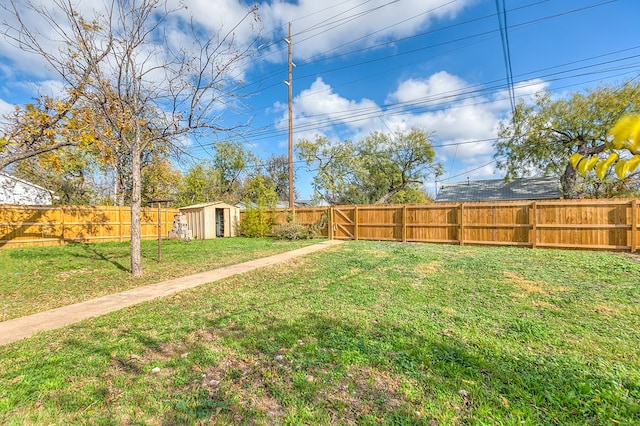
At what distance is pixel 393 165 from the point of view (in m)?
25.0

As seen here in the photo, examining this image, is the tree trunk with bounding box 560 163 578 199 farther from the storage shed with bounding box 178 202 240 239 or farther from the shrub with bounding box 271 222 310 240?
the storage shed with bounding box 178 202 240 239

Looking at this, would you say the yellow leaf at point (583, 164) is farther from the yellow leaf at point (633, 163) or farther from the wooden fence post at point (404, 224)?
the wooden fence post at point (404, 224)

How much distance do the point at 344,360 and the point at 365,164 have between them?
2361 centimetres

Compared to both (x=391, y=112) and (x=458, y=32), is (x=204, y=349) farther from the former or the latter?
(x=391, y=112)

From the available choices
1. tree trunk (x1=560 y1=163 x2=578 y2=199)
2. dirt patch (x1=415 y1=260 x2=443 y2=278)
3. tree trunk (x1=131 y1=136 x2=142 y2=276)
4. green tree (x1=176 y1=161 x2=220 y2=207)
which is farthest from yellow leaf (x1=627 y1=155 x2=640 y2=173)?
green tree (x1=176 y1=161 x2=220 y2=207)

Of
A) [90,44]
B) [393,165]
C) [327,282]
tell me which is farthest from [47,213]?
[393,165]

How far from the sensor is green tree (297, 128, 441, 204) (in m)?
24.6

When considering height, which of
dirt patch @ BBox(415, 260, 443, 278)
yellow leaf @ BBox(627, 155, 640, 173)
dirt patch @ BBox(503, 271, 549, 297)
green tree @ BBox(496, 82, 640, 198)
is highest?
green tree @ BBox(496, 82, 640, 198)

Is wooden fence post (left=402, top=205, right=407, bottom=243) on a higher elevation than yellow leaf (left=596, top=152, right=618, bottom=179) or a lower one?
lower

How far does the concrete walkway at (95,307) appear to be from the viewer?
11.4 feet

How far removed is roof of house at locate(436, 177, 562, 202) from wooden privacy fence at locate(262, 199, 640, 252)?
12139mm

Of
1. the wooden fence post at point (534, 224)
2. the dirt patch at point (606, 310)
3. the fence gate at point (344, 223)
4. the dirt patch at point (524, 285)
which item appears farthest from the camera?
the fence gate at point (344, 223)

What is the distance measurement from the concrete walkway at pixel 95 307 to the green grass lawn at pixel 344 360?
36 centimetres

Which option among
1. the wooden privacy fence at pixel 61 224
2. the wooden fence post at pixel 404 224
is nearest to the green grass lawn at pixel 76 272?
the wooden privacy fence at pixel 61 224
